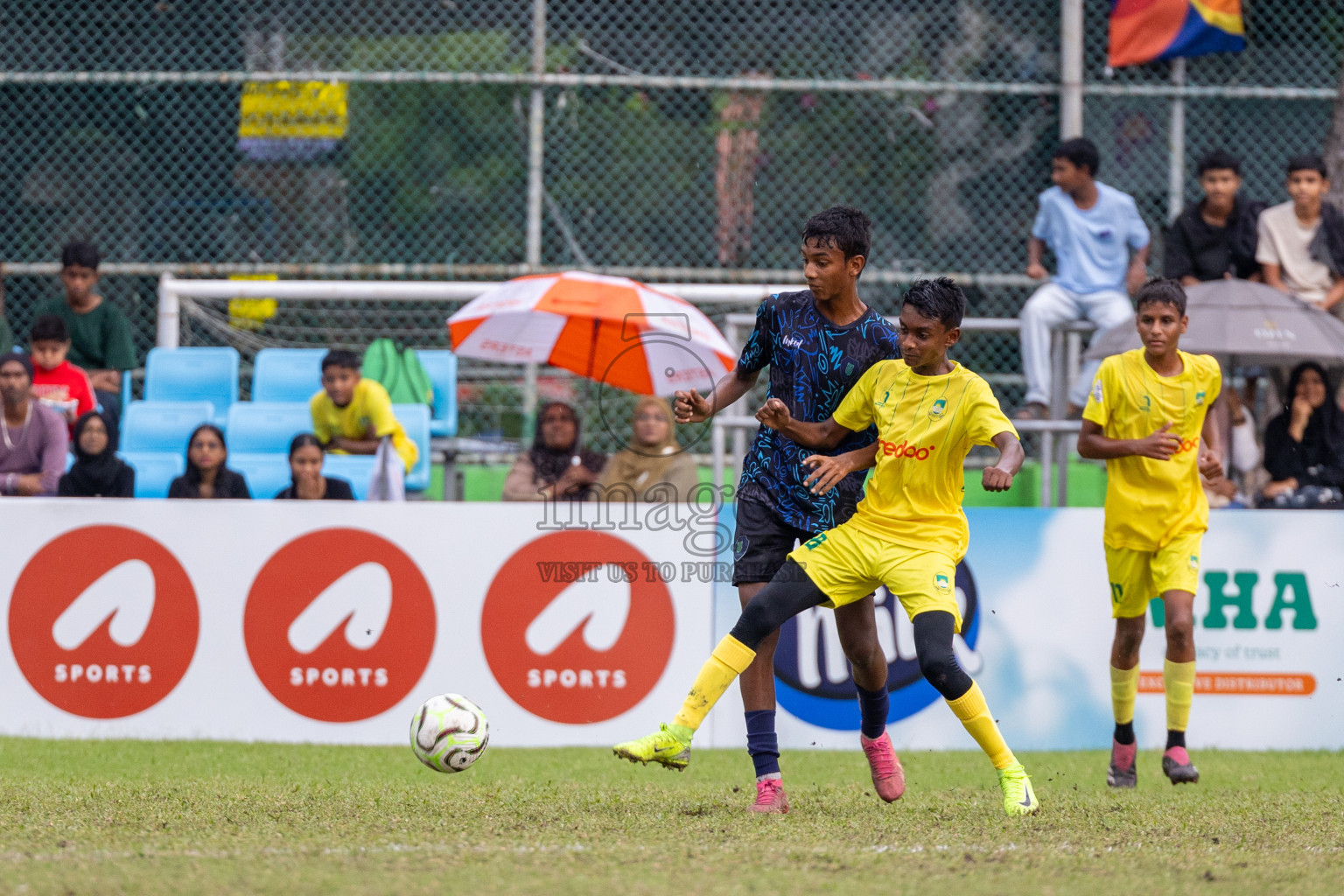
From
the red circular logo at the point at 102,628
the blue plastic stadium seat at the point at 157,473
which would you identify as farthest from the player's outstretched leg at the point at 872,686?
the blue plastic stadium seat at the point at 157,473

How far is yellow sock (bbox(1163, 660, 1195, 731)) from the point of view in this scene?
6.32 metres

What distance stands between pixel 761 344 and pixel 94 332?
677 cm

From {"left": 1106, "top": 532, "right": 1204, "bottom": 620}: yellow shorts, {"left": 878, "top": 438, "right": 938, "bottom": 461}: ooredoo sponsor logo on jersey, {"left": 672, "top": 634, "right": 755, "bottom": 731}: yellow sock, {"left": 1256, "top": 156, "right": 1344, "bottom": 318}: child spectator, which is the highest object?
{"left": 1256, "top": 156, "right": 1344, "bottom": 318}: child spectator

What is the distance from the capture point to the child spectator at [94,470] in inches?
344

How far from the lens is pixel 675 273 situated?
11.8 metres

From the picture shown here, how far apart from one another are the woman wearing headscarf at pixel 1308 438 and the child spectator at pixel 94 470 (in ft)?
22.5

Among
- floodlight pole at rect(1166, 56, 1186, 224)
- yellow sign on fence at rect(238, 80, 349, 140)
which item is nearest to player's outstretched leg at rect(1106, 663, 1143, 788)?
floodlight pole at rect(1166, 56, 1186, 224)

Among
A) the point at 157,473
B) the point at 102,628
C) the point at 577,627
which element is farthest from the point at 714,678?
the point at 157,473

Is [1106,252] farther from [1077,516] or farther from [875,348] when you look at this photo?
[875,348]

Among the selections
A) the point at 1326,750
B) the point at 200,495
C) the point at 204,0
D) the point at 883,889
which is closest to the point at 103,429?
the point at 200,495

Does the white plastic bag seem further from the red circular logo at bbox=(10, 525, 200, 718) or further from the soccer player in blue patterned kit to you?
the soccer player in blue patterned kit

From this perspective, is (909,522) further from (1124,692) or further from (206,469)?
(206,469)

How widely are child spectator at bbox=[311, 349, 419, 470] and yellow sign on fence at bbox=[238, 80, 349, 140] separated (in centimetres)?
340

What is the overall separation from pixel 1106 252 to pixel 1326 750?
3740mm
